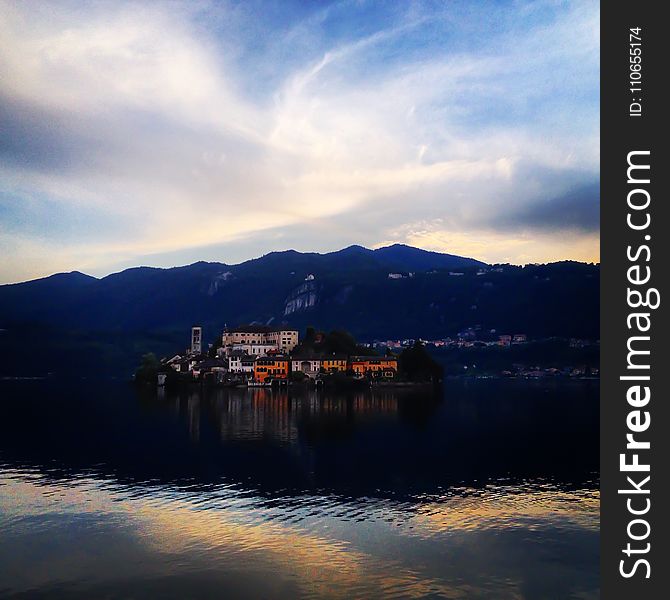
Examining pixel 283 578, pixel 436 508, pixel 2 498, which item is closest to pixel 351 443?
pixel 436 508

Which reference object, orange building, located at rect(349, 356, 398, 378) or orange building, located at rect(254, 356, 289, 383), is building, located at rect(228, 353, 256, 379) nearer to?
orange building, located at rect(254, 356, 289, 383)

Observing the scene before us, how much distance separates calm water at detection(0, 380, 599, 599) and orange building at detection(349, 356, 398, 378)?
250ft

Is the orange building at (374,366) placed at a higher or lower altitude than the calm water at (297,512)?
higher

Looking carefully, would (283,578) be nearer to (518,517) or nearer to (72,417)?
(518,517)

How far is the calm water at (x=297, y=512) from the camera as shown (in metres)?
21.7

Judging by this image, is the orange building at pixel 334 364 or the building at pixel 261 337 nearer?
the orange building at pixel 334 364

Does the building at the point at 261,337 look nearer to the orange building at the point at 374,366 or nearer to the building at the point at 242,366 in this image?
the building at the point at 242,366

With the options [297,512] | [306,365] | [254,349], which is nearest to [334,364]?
[306,365]

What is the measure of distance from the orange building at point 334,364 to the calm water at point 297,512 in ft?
252

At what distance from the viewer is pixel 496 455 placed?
160 feet

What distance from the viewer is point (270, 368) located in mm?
140875

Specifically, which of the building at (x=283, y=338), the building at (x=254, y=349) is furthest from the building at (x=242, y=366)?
the building at (x=283, y=338)

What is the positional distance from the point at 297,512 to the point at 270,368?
11154 centimetres

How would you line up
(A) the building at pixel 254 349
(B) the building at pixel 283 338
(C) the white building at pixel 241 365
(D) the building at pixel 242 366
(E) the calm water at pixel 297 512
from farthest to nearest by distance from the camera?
(B) the building at pixel 283 338
(A) the building at pixel 254 349
(C) the white building at pixel 241 365
(D) the building at pixel 242 366
(E) the calm water at pixel 297 512
